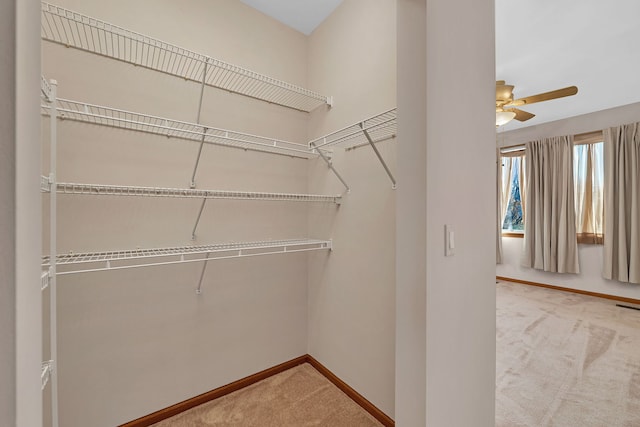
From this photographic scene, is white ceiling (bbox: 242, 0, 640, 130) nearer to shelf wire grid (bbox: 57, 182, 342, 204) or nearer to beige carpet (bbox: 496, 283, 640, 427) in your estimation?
shelf wire grid (bbox: 57, 182, 342, 204)

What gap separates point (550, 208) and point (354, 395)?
451 cm

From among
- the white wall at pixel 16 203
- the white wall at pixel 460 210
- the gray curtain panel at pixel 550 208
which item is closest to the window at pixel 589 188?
the gray curtain panel at pixel 550 208

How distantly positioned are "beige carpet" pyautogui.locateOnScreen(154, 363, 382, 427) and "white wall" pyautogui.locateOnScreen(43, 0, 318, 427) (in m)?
0.13

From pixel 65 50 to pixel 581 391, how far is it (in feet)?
12.1

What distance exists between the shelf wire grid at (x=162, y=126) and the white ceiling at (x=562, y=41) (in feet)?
3.16

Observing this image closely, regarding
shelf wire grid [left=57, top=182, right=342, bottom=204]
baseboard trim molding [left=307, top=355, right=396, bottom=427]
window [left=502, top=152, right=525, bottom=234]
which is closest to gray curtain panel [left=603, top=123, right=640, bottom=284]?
window [left=502, top=152, right=525, bottom=234]

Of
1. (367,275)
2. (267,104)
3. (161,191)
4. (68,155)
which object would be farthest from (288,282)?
(68,155)

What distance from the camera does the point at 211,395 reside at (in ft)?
5.40

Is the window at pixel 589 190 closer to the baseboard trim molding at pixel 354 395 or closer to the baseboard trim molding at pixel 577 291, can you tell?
the baseboard trim molding at pixel 577 291

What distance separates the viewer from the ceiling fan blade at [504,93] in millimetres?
2399

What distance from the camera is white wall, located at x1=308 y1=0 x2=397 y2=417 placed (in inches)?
59.1

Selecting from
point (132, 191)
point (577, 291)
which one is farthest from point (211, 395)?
point (577, 291)

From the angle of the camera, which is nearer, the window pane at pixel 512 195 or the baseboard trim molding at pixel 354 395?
the baseboard trim molding at pixel 354 395

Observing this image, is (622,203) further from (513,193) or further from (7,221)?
(7,221)
